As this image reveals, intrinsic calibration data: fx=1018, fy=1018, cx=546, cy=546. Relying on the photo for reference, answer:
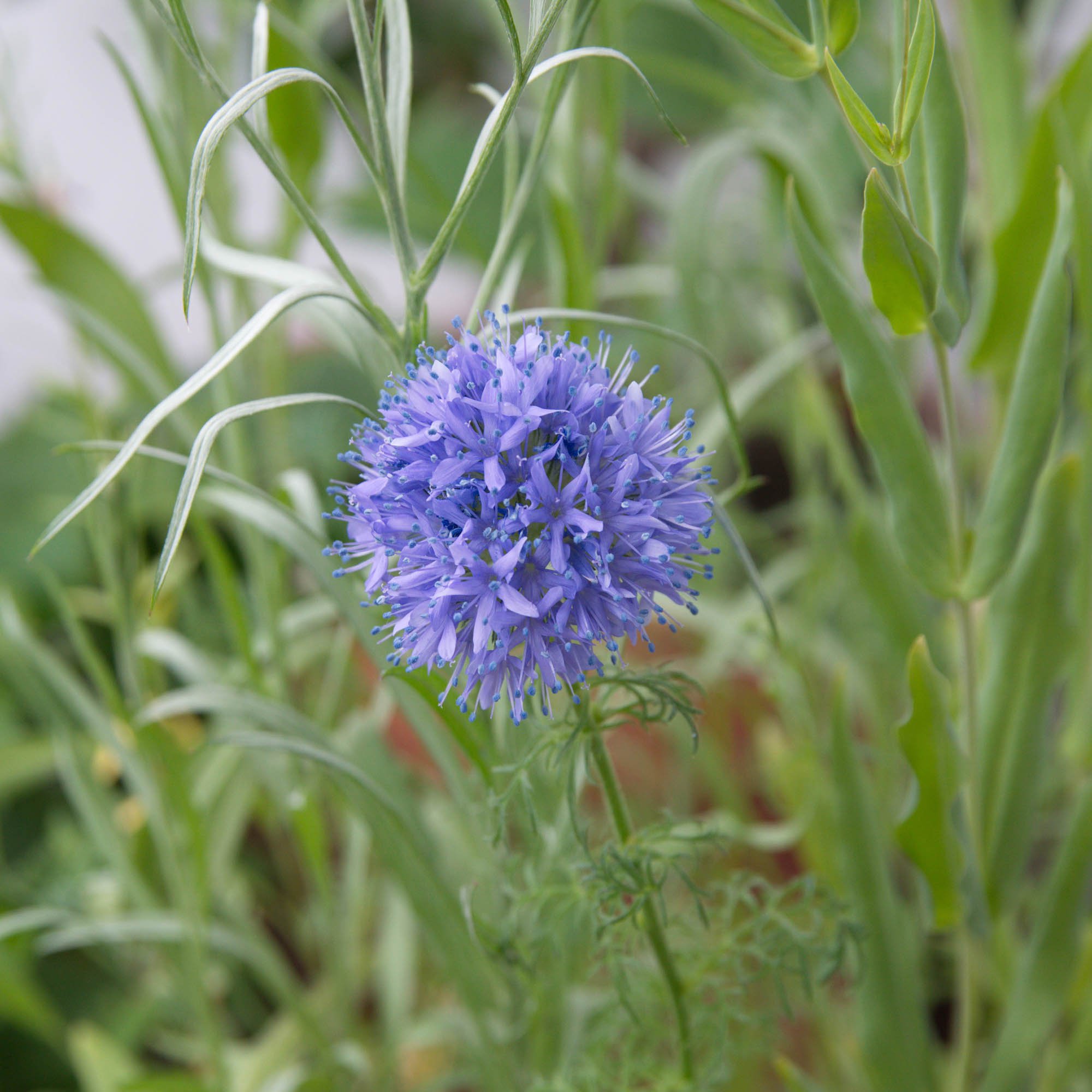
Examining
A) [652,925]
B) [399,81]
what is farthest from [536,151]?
[652,925]

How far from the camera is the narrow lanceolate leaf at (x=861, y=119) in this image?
306 mm

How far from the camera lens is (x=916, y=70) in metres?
0.31

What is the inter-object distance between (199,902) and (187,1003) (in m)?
0.13

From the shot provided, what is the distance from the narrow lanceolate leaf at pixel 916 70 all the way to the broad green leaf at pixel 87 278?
40cm

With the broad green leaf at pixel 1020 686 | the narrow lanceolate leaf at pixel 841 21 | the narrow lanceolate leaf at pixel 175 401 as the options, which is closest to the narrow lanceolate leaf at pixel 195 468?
the narrow lanceolate leaf at pixel 175 401

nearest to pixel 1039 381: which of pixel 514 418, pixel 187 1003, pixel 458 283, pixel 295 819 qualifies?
pixel 514 418

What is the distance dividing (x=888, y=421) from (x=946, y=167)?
3.7 inches

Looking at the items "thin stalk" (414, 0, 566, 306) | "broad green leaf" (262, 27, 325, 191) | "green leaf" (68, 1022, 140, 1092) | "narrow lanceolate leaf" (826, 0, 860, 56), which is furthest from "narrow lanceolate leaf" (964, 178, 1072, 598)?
"green leaf" (68, 1022, 140, 1092)

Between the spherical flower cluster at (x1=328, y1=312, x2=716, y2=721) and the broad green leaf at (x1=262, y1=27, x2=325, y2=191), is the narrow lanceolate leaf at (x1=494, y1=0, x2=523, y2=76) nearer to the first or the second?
the spherical flower cluster at (x1=328, y1=312, x2=716, y2=721)

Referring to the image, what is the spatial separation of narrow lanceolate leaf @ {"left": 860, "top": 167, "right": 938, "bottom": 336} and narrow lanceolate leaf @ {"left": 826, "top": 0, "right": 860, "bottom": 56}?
7 cm

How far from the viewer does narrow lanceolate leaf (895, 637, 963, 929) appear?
0.39 meters

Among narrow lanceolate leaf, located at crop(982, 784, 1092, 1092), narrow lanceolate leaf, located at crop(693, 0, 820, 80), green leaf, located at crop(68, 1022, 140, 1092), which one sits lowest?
green leaf, located at crop(68, 1022, 140, 1092)

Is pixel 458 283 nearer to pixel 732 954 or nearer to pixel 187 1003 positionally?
pixel 187 1003

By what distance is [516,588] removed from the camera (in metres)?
0.27
